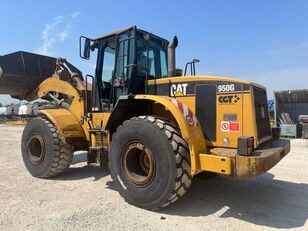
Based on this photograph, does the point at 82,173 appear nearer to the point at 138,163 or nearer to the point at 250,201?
the point at 138,163

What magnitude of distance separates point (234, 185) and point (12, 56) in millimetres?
6163

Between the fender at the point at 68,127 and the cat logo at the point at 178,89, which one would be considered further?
the fender at the point at 68,127

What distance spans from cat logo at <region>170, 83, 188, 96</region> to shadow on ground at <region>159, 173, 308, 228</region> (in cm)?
179

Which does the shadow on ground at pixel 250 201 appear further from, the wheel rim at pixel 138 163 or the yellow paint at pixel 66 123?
the yellow paint at pixel 66 123

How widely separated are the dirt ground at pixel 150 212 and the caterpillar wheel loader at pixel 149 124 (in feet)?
1.22

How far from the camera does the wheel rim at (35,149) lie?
22.3 ft

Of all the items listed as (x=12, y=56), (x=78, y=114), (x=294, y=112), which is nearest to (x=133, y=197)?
(x=78, y=114)

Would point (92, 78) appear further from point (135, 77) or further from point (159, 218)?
point (159, 218)

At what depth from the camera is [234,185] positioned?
20.0 ft

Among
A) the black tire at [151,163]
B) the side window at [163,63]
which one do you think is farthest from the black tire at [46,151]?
the side window at [163,63]

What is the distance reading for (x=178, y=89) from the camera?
206 inches

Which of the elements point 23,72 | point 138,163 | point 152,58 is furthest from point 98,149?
point 23,72

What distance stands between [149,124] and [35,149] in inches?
147

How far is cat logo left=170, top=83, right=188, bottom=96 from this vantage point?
515 cm
